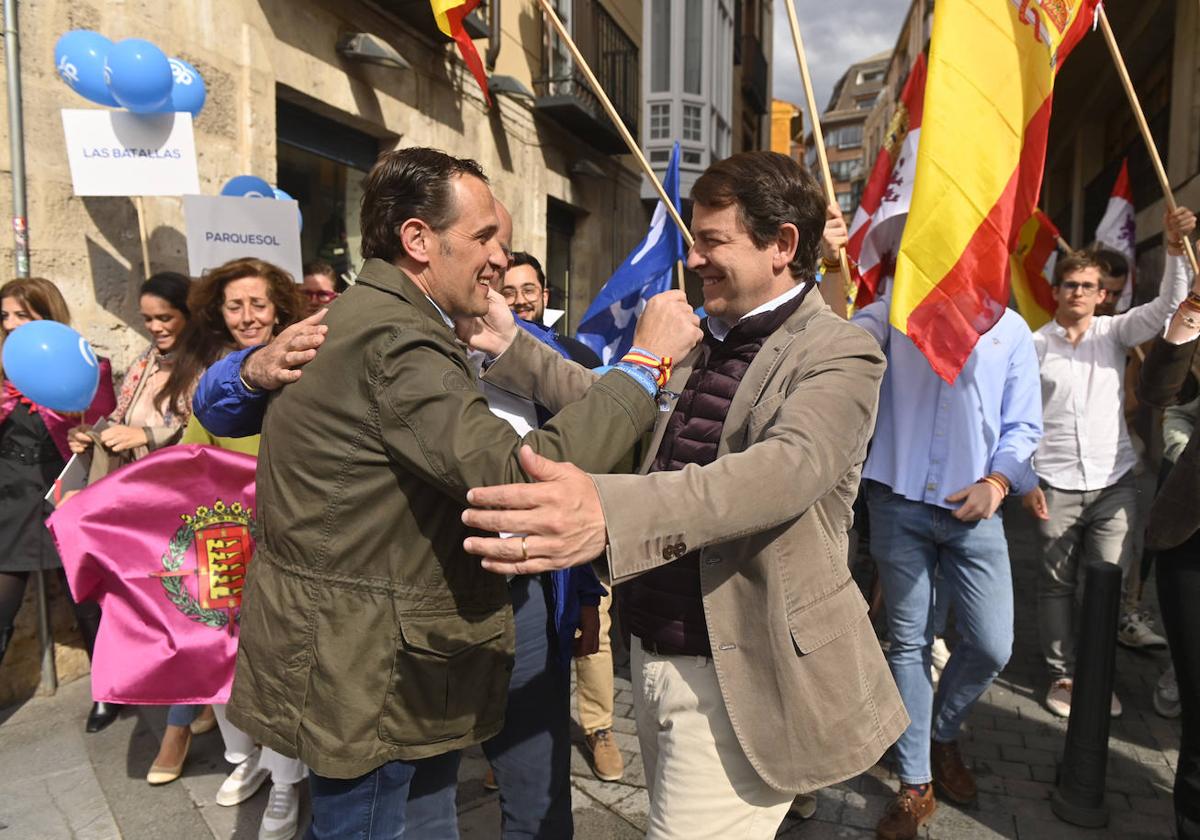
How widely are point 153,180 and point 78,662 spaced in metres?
2.48

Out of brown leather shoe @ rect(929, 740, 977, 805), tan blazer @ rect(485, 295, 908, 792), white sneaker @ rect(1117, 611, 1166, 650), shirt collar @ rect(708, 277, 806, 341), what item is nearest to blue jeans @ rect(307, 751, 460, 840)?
tan blazer @ rect(485, 295, 908, 792)

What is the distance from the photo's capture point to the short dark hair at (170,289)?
3.82 meters

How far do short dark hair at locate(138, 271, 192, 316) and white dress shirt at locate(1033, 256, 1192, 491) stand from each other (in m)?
4.06

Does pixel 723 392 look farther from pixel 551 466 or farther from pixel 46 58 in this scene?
pixel 46 58

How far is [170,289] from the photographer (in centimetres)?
385

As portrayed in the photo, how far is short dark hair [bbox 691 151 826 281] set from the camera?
184 cm

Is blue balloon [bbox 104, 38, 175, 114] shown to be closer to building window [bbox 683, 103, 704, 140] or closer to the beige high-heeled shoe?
the beige high-heeled shoe

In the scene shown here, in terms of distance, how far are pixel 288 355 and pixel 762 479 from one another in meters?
0.94

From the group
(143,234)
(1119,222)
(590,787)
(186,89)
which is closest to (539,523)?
(590,787)

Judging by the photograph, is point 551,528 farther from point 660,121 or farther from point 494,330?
point 660,121

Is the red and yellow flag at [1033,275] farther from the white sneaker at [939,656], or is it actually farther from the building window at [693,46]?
the building window at [693,46]

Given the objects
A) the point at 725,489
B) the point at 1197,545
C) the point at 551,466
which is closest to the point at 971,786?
the point at 1197,545

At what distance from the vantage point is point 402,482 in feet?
5.34

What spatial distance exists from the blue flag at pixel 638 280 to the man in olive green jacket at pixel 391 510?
330cm
